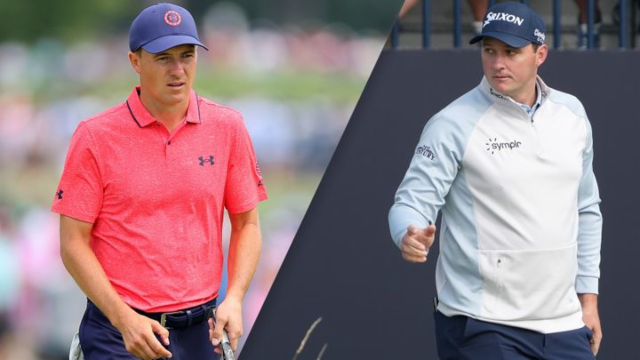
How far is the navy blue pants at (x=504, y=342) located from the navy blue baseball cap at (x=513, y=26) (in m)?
0.87

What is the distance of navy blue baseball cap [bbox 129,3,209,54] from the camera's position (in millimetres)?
3393

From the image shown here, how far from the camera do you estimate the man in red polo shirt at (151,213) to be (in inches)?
133

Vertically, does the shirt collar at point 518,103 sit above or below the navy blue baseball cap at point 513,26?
below

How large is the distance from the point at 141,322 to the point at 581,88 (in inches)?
102

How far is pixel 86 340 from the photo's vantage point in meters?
3.51

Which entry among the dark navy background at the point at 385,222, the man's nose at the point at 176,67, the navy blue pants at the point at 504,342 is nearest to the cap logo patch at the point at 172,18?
the man's nose at the point at 176,67

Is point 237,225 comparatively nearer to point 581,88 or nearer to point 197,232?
point 197,232

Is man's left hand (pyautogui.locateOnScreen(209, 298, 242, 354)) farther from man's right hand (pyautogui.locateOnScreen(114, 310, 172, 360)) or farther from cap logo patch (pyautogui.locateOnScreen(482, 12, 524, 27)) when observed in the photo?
cap logo patch (pyautogui.locateOnScreen(482, 12, 524, 27))

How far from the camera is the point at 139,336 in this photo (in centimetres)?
333

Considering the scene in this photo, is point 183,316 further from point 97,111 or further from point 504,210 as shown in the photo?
point 97,111

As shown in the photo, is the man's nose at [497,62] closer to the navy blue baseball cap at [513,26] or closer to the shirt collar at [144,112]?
the navy blue baseball cap at [513,26]

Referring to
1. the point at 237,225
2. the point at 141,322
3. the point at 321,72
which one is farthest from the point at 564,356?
the point at 321,72

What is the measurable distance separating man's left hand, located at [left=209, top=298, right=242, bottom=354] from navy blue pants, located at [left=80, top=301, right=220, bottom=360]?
5.1 inches

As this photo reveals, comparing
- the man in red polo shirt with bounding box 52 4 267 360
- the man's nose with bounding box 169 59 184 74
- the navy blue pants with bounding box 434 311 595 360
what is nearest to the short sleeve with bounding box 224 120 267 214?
the man in red polo shirt with bounding box 52 4 267 360
